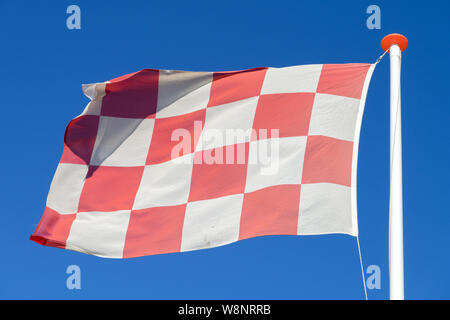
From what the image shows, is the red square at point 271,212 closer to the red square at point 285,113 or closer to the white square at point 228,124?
the red square at point 285,113

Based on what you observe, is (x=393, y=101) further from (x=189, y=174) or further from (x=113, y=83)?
(x=113, y=83)

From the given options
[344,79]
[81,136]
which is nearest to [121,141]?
[81,136]

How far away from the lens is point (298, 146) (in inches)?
325

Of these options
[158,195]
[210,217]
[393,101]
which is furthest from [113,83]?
[393,101]

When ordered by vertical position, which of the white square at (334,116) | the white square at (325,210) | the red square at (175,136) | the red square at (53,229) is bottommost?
the white square at (325,210)

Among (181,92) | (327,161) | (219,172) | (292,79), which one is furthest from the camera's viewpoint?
(181,92)

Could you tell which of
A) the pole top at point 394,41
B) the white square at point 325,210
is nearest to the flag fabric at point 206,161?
A: the white square at point 325,210

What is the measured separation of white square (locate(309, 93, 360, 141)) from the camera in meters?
8.06

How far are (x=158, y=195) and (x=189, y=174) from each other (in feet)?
1.57

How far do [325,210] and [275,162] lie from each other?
1.02 meters

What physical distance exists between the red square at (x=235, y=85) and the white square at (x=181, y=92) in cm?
10

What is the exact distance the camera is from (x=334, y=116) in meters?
8.26

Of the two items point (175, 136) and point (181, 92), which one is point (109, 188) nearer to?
point (175, 136)

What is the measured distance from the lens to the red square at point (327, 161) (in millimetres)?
7734
